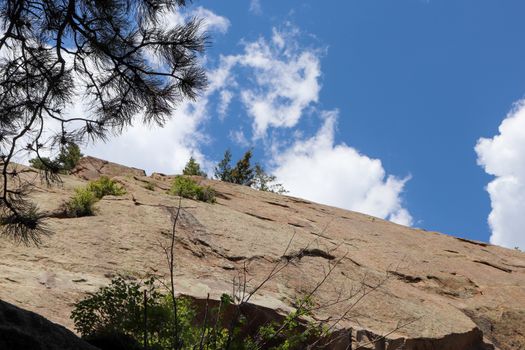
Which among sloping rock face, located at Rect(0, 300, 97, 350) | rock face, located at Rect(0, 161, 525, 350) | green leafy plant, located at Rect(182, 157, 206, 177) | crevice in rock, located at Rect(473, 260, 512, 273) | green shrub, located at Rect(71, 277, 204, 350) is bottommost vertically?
sloping rock face, located at Rect(0, 300, 97, 350)

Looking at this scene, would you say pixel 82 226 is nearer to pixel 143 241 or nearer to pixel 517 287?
pixel 143 241

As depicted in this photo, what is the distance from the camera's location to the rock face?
6148 mm

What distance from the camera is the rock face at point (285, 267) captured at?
20.2ft

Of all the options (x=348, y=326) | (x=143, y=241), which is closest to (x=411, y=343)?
(x=348, y=326)

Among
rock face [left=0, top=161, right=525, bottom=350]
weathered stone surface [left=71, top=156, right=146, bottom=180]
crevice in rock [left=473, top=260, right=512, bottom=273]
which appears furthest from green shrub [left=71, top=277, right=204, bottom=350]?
crevice in rock [left=473, top=260, right=512, bottom=273]

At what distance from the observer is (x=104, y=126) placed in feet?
18.3

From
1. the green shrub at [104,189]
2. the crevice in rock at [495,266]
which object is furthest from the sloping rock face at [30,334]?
the crevice in rock at [495,266]

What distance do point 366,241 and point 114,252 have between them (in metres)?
5.45

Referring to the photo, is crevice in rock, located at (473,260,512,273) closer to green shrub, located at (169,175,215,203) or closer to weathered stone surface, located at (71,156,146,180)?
green shrub, located at (169,175,215,203)

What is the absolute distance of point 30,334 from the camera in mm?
2947

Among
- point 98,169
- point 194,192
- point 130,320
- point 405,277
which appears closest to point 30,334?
point 130,320

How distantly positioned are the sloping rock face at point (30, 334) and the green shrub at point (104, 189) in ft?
19.3

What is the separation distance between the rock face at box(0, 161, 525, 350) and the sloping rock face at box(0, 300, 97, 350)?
1.85 m

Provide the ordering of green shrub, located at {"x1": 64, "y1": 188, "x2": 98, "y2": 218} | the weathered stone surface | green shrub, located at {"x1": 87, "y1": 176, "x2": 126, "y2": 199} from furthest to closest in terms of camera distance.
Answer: the weathered stone surface → green shrub, located at {"x1": 87, "y1": 176, "x2": 126, "y2": 199} → green shrub, located at {"x1": 64, "y1": 188, "x2": 98, "y2": 218}
